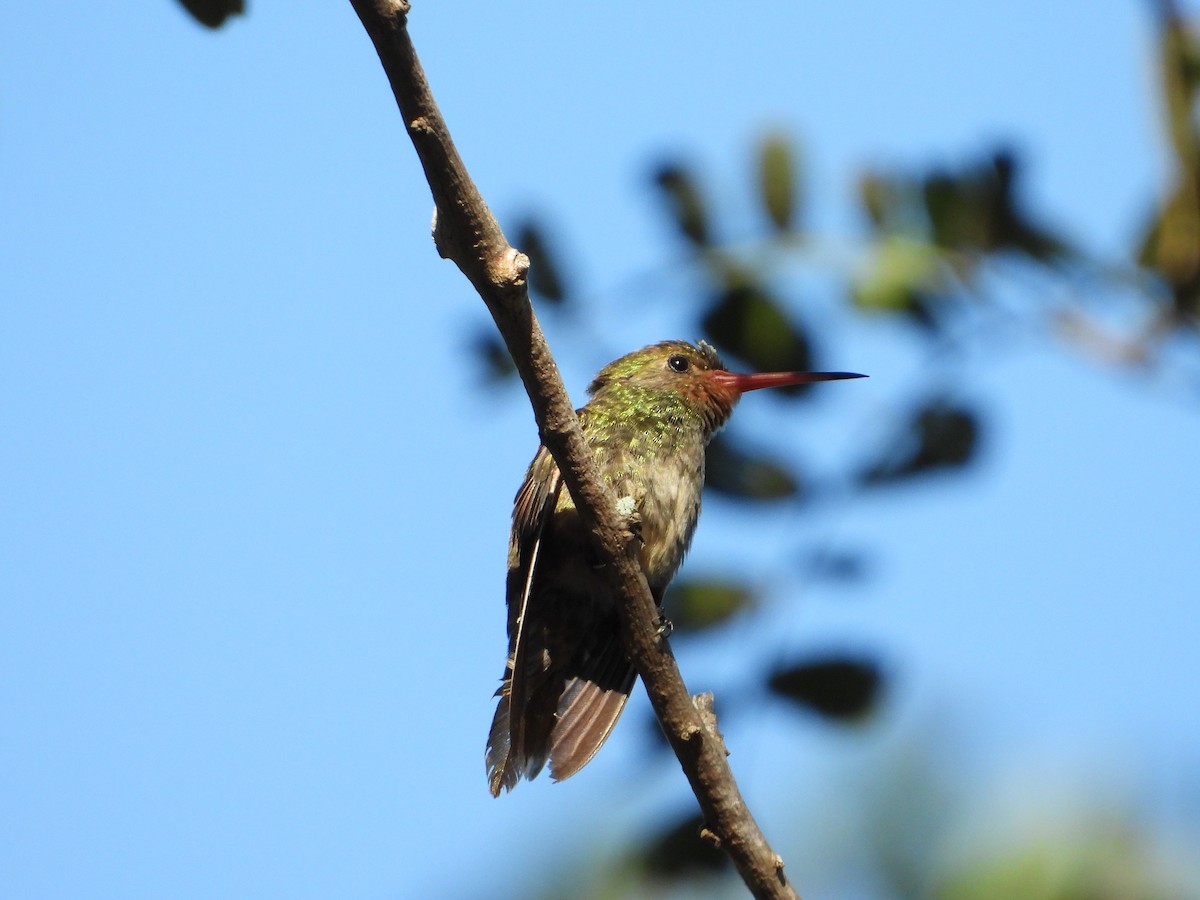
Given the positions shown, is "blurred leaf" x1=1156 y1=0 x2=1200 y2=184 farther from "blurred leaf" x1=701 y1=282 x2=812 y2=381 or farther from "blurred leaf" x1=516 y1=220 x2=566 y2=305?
"blurred leaf" x1=516 y1=220 x2=566 y2=305

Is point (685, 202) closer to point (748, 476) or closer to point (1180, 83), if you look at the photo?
point (748, 476)

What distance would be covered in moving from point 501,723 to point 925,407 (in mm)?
1735

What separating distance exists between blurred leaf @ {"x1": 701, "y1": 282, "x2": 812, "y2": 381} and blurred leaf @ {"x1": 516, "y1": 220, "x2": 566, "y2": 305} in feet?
1.60

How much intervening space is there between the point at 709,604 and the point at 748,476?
361mm

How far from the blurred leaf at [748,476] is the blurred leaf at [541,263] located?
0.62 metres

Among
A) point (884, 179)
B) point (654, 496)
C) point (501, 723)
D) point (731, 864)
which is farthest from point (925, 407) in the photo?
point (501, 723)

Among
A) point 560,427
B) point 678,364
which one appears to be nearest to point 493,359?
point 560,427

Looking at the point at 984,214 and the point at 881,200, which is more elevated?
the point at 881,200

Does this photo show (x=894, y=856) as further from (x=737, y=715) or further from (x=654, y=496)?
(x=654, y=496)

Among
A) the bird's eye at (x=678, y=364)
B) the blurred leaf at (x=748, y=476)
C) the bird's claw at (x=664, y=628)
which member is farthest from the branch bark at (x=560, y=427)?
the bird's eye at (x=678, y=364)

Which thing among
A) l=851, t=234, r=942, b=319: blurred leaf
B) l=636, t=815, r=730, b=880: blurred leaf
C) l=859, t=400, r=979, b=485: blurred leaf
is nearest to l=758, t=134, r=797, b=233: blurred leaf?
l=851, t=234, r=942, b=319: blurred leaf

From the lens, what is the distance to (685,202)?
365 cm

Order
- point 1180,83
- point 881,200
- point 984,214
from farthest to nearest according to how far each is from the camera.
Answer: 1. point 881,200
2. point 984,214
3. point 1180,83

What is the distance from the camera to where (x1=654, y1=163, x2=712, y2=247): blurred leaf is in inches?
143
